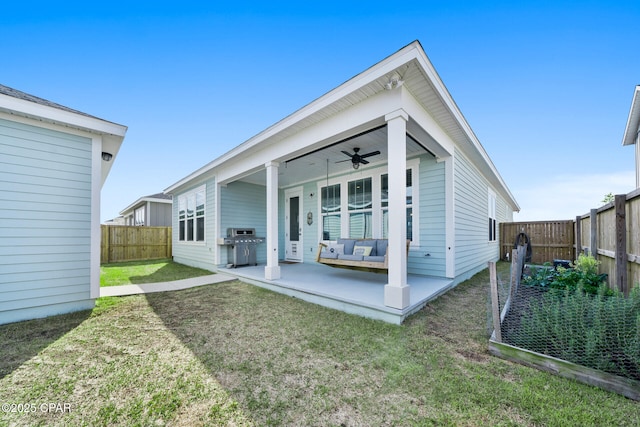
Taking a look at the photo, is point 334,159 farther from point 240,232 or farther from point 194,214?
point 194,214

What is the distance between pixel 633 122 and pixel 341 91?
8.85 m

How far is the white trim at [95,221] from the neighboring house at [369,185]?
249 cm

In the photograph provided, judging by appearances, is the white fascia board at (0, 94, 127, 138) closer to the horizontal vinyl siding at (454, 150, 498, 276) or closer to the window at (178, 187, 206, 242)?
the window at (178, 187, 206, 242)

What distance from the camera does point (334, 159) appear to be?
6059 mm

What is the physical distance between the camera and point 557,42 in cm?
559

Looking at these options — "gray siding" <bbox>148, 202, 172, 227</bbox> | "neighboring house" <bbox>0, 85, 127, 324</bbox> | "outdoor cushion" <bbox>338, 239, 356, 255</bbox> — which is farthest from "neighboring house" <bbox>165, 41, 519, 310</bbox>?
"gray siding" <bbox>148, 202, 172, 227</bbox>

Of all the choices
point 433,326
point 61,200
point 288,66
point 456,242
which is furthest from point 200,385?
point 288,66

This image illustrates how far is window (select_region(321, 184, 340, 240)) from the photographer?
714 cm

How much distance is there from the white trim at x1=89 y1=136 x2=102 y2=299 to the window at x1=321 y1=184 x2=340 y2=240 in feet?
16.3

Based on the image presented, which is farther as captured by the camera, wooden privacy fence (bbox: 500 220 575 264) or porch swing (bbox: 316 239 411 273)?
wooden privacy fence (bbox: 500 220 575 264)

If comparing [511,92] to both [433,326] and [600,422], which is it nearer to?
[433,326]

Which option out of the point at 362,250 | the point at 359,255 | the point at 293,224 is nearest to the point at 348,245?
the point at 362,250

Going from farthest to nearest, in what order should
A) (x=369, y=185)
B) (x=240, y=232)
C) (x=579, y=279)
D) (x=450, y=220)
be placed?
(x=240, y=232)
(x=369, y=185)
(x=450, y=220)
(x=579, y=279)

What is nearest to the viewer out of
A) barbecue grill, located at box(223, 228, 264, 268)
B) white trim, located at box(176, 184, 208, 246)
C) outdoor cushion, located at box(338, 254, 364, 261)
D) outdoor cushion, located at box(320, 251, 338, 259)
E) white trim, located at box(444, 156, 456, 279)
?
outdoor cushion, located at box(338, 254, 364, 261)
